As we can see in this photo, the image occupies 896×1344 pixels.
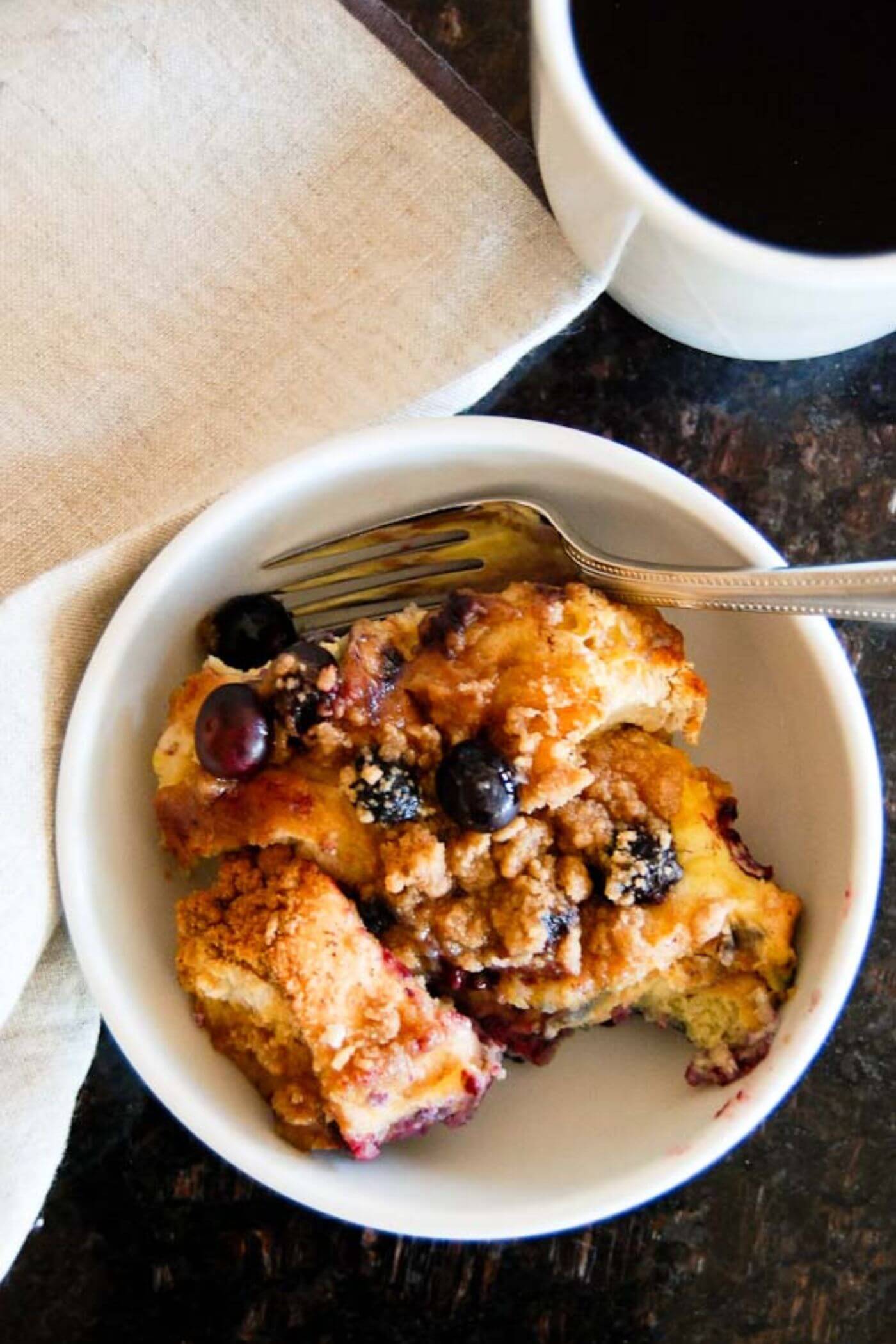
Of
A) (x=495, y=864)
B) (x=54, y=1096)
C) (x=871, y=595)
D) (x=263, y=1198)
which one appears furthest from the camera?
(x=263, y=1198)

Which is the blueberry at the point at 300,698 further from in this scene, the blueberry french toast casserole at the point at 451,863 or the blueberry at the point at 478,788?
the blueberry at the point at 478,788

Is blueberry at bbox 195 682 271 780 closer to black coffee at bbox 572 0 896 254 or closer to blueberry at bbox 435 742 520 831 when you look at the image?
blueberry at bbox 435 742 520 831

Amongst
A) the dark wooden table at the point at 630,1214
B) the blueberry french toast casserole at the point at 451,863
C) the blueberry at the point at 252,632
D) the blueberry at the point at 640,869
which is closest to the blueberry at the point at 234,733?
the blueberry french toast casserole at the point at 451,863

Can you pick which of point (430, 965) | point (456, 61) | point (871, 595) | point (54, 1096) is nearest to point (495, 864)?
point (430, 965)

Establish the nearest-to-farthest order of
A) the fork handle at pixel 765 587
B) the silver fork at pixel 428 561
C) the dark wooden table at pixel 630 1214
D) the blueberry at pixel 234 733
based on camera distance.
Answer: the fork handle at pixel 765 587 < the blueberry at pixel 234 733 < the silver fork at pixel 428 561 < the dark wooden table at pixel 630 1214

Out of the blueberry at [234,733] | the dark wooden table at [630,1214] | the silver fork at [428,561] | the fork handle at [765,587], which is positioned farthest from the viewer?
the dark wooden table at [630,1214]

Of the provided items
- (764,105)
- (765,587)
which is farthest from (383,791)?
(764,105)

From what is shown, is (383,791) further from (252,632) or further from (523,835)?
(252,632)

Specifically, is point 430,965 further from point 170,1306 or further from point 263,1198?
point 170,1306
